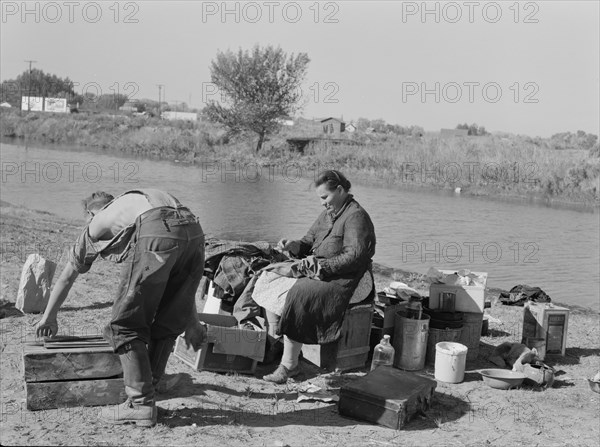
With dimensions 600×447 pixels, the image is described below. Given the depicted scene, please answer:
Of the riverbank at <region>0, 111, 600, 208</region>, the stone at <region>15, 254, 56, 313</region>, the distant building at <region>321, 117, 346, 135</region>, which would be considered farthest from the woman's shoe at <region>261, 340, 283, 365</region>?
the distant building at <region>321, 117, 346, 135</region>

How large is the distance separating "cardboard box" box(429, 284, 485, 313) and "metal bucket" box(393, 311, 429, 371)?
1.46 ft

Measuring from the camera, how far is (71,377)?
4.32m

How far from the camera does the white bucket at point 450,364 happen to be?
544cm

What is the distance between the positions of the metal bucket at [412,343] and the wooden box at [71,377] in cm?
221

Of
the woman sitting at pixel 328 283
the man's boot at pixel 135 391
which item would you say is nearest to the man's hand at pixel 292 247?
the woman sitting at pixel 328 283

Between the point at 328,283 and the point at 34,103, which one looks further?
the point at 34,103

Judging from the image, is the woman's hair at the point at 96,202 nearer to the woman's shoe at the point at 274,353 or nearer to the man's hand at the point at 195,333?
the man's hand at the point at 195,333

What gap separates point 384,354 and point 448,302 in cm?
86

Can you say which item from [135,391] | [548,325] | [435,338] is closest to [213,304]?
[435,338]

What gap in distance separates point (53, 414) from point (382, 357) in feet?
7.66

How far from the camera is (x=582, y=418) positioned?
16.2ft

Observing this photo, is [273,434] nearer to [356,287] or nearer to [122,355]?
[122,355]

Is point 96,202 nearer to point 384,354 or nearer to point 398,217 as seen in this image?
point 384,354

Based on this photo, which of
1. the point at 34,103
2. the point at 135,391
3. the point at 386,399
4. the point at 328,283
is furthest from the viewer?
the point at 34,103
